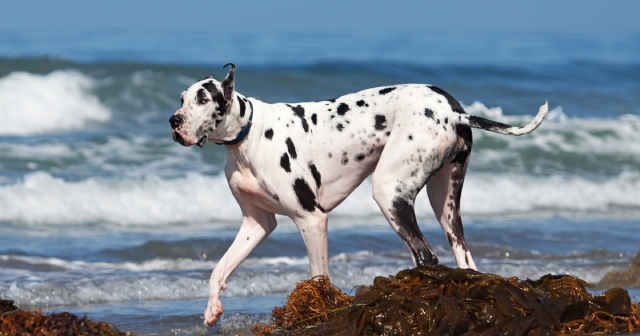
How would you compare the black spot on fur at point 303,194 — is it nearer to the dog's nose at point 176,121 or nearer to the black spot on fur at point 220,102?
the black spot on fur at point 220,102

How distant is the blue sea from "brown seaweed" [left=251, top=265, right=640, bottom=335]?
0.91 metres

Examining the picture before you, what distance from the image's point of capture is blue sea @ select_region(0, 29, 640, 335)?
28.9 ft

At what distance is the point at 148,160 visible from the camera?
49.0 ft

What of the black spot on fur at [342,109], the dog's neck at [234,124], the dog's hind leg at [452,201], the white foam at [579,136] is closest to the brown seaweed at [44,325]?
the dog's neck at [234,124]

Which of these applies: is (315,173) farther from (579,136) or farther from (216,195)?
(579,136)

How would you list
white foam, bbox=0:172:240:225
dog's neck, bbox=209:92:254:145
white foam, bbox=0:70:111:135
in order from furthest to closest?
white foam, bbox=0:70:111:135, white foam, bbox=0:172:240:225, dog's neck, bbox=209:92:254:145

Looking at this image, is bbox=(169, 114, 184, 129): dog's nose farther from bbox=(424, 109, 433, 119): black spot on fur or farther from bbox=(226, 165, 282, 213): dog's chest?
bbox=(424, 109, 433, 119): black spot on fur

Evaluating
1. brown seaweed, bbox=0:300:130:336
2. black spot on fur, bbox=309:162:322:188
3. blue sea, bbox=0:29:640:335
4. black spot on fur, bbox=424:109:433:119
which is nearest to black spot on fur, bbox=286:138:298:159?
black spot on fur, bbox=309:162:322:188

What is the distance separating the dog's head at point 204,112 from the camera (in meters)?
6.61

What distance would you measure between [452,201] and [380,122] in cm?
69

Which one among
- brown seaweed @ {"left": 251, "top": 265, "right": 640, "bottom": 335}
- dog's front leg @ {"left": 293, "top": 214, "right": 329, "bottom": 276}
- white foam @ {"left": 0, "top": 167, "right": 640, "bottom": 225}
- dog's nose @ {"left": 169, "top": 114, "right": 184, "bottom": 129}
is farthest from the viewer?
white foam @ {"left": 0, "top": 167, "right": 640, "bottom": 225}

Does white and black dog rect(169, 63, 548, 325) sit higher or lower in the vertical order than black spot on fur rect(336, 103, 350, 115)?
lower

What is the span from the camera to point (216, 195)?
12906mm

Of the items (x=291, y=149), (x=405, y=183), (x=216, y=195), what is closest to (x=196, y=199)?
(x=216, y=195)
